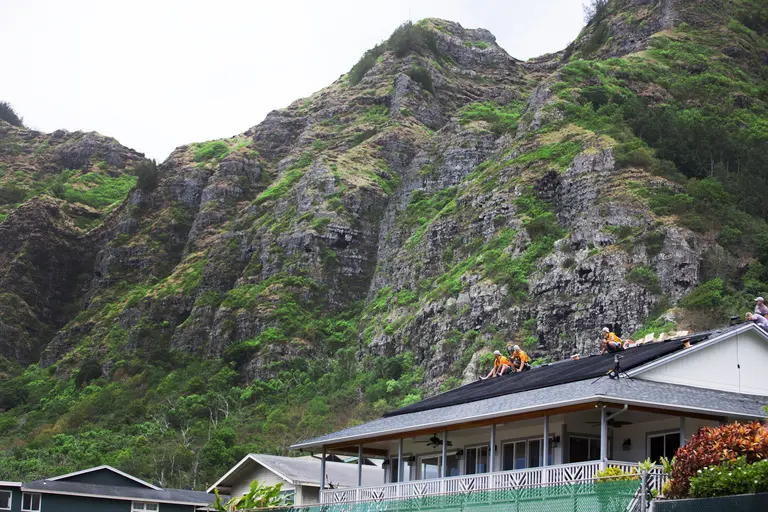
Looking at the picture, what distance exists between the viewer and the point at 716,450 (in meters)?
19.5

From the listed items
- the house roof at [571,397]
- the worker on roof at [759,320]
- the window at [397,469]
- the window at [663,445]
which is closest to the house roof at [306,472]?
the window at [397,469]

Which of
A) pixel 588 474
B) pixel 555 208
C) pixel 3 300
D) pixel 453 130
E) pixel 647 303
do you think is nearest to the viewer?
pixel 588 474

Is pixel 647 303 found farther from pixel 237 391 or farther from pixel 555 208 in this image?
pixel 237 391

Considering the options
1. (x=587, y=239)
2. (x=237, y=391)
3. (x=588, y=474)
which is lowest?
(x=588, y=474)

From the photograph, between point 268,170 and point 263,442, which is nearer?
point 263,442

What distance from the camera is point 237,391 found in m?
84.8

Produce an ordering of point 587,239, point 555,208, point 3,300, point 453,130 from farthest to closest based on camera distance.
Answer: point 3,300
point 453,130
point 555,208
point 587,239

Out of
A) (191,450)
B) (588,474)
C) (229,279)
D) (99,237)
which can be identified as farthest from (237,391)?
(588,474)

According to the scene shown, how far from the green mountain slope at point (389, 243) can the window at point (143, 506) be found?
1816 cm

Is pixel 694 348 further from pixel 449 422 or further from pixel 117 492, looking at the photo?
pixel 117 492

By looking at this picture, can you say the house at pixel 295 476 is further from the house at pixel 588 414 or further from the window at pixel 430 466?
the house at pixel 588 414

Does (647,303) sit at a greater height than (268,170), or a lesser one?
lesser

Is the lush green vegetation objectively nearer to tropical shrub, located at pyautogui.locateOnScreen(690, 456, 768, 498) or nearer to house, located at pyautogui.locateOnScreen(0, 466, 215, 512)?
house, located at pyautogui.locateOnScreen(0, 466, 215, 512)

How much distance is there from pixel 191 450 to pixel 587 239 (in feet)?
100
